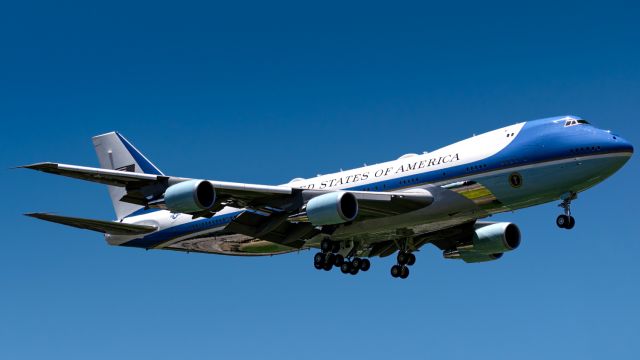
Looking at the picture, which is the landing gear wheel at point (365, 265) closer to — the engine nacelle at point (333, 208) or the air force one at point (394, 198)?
the air force one at point (394, 198)

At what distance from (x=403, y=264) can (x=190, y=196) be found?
15.0 meters

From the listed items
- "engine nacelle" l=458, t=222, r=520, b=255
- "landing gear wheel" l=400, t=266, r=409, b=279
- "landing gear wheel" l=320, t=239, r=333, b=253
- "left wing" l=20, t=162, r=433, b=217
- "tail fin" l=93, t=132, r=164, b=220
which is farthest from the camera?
"tail fin" l=93, t=132, r=164, b=220

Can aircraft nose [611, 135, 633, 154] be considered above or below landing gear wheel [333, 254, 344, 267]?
above

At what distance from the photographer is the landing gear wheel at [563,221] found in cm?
4634

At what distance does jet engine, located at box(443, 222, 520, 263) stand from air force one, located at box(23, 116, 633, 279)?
58mm

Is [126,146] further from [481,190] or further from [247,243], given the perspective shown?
[481,190]

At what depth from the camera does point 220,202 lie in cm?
4844

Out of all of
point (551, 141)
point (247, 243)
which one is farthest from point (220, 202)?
point (551, 141)

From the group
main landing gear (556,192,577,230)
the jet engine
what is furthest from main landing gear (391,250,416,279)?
main landing gear (556,192,577,230)

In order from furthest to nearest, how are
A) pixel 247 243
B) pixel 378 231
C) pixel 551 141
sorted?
pixel 247 243
pixel 378 231
pixel 551 141

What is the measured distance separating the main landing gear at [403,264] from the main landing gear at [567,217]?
11090 mm

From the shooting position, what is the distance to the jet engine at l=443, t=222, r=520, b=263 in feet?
181

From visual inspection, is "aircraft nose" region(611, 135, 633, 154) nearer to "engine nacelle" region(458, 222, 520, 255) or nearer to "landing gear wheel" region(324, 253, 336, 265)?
"engine nacelle" region(458, 222, 520, 255)

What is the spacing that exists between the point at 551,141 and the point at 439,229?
9277mm
